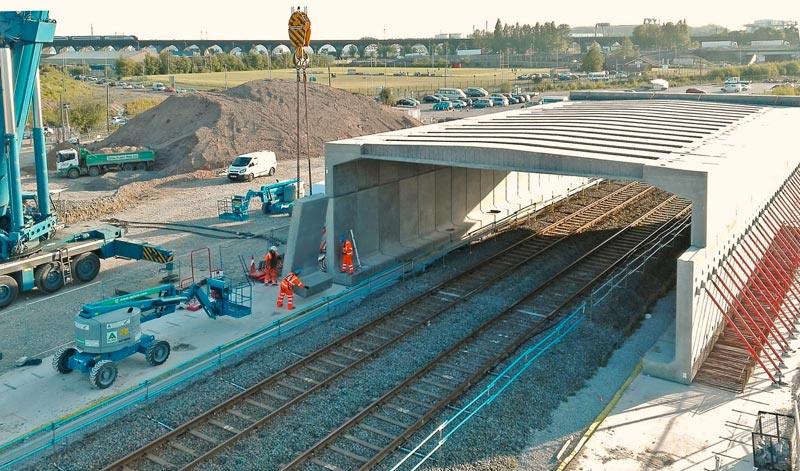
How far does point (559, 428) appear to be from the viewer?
1438 centimetres

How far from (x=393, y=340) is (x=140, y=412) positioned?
5.91 meters

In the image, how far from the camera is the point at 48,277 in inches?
898

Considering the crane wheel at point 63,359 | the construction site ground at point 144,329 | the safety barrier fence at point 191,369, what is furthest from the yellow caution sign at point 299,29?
the crane wheel at point 63,359

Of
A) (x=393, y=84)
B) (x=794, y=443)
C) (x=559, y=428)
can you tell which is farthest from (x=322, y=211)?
(x=393, y=84)

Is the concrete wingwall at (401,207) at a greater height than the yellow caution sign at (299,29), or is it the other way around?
the yellow caution sign at (299,29)

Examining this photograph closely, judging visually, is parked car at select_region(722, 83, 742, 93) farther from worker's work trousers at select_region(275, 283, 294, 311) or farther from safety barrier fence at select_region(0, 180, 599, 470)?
worker's work trousers at select_region(275, 283, 294, 311)

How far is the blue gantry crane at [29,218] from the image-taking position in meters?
22.2

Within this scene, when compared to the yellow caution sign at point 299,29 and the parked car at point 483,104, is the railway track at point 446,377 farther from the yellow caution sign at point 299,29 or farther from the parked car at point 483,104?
the parked car at point 483,104

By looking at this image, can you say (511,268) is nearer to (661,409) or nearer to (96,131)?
(661,409)

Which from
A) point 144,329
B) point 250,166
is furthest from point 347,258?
point 250,166

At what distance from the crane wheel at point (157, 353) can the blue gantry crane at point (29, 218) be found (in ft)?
18.2

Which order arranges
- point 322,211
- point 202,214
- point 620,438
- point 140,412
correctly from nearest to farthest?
point 620,438
point 140,412
point 322,211
point 202,214

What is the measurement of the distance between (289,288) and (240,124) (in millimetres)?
33591

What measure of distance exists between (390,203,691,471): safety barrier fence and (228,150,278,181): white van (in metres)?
23.0
